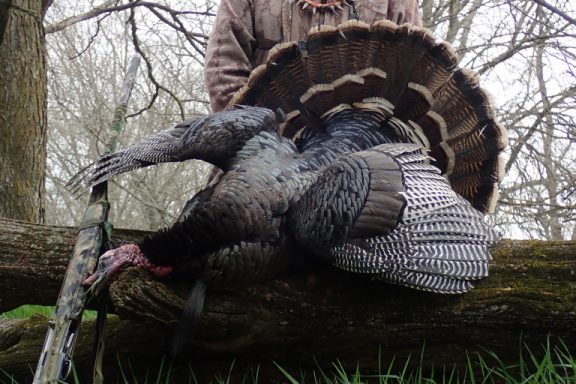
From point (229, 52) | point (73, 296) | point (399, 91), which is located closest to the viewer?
point (73, 296)

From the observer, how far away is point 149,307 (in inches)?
92.7

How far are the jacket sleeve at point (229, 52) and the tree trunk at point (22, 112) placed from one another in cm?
142

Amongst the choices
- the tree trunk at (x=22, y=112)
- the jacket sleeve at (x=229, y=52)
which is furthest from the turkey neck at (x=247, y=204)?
the tree trunk at (x=22, y=112)

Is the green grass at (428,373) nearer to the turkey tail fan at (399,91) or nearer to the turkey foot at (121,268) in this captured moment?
the turkey foot at (121,268)

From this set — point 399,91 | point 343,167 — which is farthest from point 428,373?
point 399,91

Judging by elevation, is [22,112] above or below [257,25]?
below

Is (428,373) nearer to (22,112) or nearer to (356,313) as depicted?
(356,313)

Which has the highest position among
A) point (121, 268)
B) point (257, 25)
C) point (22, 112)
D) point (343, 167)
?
point (257, 25)

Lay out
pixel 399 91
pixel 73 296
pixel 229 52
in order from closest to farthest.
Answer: pixel 73 296 → pixel 399 91 → pixel 229 52

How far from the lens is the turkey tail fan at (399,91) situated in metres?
3.00

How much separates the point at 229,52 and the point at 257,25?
0.84 feet

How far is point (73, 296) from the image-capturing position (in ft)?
7.80

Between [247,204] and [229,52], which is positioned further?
[229,52]

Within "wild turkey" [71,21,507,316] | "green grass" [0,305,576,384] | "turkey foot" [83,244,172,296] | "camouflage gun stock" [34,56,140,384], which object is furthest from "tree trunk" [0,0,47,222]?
"turkey foot" [83,244,172,296]
